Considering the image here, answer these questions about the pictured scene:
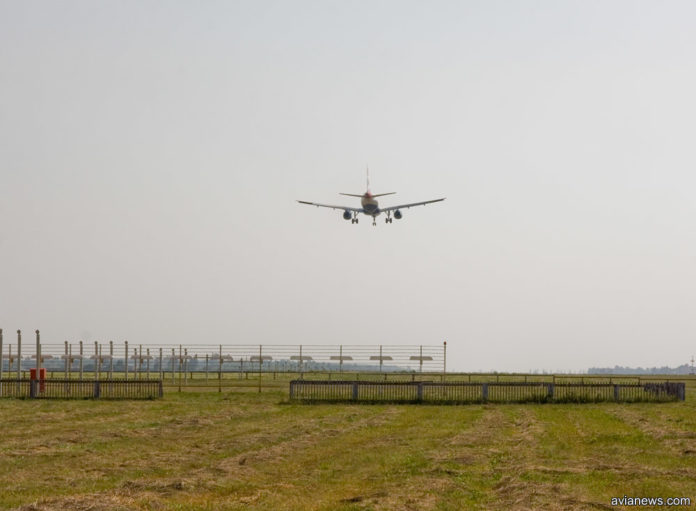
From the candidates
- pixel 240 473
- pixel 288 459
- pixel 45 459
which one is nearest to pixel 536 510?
pixel 240 473

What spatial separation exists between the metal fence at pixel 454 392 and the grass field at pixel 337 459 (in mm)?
6677

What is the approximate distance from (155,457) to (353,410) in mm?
16898

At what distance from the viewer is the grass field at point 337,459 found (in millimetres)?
15516

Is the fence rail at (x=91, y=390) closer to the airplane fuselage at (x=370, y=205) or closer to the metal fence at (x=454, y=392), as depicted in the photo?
the metal fence at (x=454, y=392)

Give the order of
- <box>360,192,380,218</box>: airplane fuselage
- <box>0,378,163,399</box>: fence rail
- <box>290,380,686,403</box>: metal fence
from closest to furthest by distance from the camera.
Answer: <box>290,380,686,403</box>: metal fence → <box>0,378,163,399</box>: fence rail → <box>360,192,380,218</box>: airplane fuselage

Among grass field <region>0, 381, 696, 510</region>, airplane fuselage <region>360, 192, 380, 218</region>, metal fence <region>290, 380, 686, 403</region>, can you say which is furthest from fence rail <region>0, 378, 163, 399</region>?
airplane fuselage <region>360, 192, 380, 218</region>

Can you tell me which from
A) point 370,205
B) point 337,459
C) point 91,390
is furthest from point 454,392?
point 370,205

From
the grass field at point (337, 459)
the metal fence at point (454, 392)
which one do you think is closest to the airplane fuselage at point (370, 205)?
the metal fence at point (454, 392)

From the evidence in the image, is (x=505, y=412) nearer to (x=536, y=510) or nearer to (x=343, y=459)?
(x=343, y=459)

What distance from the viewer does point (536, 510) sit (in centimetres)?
1414

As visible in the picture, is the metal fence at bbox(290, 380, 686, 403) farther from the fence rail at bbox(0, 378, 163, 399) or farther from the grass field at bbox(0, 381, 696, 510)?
the fence rail at bbox(0, 378, 163, 399)

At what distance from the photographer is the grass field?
50.9 ft

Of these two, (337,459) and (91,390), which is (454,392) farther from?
(337,459)

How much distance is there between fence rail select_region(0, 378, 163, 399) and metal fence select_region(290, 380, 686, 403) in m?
7.45
